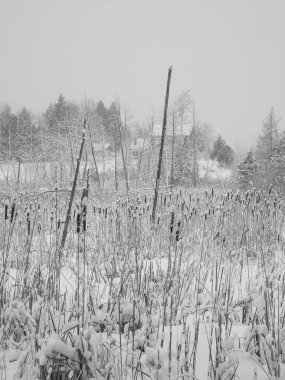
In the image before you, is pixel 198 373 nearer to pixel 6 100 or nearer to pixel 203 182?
pixel 203 182

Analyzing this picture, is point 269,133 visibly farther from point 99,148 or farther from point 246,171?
point 99,148

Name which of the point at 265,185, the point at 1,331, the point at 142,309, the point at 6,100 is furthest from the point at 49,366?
the point at 6,100

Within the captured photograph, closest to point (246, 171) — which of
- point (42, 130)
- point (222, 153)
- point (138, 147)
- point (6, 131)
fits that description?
point (42, 130)

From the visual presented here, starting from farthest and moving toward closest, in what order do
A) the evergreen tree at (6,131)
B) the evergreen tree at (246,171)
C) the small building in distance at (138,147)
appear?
the small building in distance at (138,147) < the evergreen tree at (6,131) < the evergreen tree at (246,171)

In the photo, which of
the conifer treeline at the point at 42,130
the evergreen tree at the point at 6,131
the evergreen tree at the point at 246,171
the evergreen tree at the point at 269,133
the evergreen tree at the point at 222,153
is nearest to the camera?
the evergreen tree at the point at 246,171

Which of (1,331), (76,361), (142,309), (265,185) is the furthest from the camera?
(265,185)

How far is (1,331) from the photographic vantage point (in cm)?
162

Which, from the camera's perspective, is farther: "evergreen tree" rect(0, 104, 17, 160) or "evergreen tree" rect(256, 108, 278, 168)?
"evergreen tree" rect(0, 104, 17, 160)

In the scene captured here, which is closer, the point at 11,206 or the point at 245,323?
the point at 11,206

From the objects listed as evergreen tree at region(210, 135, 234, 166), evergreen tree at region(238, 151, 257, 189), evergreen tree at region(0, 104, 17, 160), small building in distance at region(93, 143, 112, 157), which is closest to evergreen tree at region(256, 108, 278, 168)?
evergreen tree at region(238, 151, 257, 189)

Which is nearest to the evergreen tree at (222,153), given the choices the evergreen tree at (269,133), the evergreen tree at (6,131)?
the evergreen tree at (269,133)

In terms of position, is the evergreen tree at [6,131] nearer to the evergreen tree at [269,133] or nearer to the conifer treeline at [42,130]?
the conifer treeline at [42,130]

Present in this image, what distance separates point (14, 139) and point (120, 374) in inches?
1487

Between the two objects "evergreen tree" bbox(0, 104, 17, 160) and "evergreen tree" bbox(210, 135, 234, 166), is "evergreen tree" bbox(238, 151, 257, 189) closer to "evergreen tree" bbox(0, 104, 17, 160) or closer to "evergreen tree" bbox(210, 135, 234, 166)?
"evergreen tree" bbox(210, 135, 234, 166)
